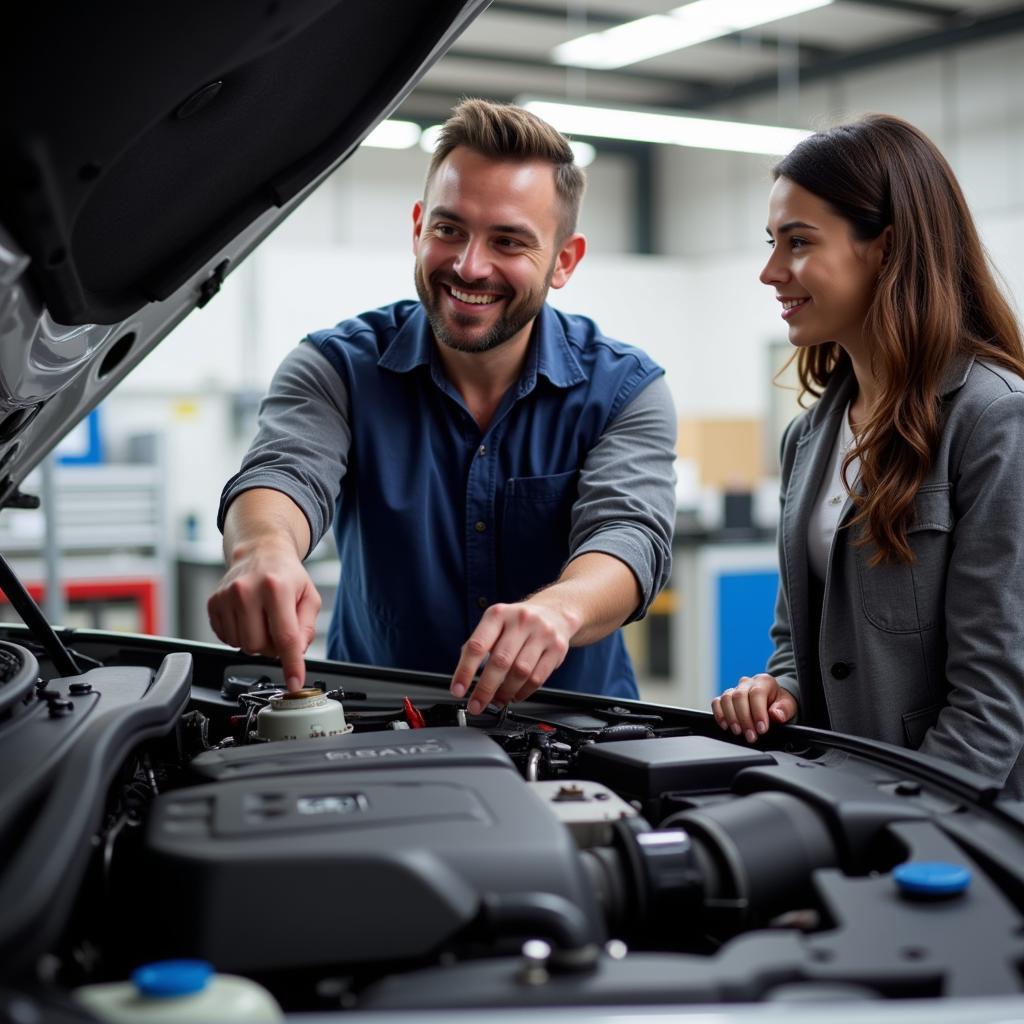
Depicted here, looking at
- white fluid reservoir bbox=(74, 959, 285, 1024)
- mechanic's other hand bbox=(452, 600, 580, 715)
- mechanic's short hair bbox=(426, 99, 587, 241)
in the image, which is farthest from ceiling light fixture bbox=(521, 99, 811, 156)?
white fluid reservoir bbox=(74, 959, 285, 1024)

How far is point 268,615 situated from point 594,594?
0.43 metres

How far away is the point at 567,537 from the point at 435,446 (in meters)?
0.25

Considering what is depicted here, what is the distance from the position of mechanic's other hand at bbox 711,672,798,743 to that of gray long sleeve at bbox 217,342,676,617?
0.25 m

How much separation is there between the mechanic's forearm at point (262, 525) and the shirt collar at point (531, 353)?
15.3 inches

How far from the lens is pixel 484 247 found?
1666 millimetres

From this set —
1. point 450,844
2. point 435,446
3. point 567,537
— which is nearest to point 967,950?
point 450,844

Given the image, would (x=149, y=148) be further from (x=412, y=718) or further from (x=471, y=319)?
(x=471, y=319)

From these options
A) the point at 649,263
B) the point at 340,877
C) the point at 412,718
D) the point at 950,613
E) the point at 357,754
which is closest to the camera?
the point at 340,877

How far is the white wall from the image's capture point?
718 centimetres

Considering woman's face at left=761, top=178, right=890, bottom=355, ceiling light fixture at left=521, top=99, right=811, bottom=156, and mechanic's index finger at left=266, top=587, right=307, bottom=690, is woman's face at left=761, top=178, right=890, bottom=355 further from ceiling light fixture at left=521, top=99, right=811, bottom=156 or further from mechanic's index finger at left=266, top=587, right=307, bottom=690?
ceiling light fixture at left=521, top=99, right=811, bottom=156

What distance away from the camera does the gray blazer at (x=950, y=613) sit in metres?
1.32

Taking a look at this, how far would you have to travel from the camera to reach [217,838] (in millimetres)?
777

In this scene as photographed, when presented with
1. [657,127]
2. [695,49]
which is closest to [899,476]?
[657,127]

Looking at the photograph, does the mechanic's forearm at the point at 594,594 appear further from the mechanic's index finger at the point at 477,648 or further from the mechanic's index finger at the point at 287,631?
the mechanic's index finger at the point at 287,631
